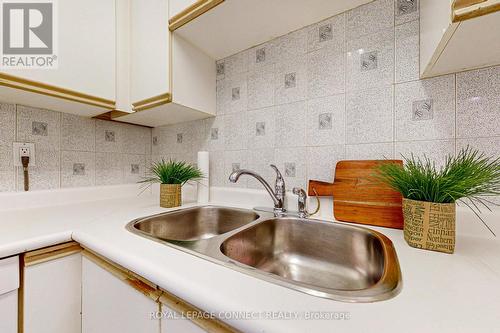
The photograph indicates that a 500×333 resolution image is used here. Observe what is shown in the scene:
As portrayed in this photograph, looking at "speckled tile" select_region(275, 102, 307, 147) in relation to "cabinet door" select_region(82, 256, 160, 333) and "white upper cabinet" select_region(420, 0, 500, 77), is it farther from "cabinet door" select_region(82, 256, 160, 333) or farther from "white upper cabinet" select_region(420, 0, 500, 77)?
"cabinet door" select_region(82, 256, 160, 333)

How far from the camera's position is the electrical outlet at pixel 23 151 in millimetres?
982

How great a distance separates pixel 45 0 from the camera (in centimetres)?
82

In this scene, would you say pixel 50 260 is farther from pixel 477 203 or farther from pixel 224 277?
pixel 477 203

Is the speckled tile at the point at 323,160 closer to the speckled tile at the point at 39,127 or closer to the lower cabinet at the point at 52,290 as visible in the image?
the lower cabinet at the point at 52,290

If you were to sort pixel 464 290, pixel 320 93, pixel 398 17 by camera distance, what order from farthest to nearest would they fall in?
pixel 320 93, pixel 398 17, pixel 464 290

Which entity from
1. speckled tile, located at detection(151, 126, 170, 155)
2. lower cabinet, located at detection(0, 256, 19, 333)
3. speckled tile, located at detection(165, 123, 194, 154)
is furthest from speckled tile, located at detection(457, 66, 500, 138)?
speckled tile, located at detection(151, 126, 170, 155)

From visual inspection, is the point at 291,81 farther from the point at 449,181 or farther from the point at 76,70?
the point at 76,70

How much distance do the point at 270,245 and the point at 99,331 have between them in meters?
0.58

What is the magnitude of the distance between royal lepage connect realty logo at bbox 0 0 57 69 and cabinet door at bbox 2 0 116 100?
0.02 metres

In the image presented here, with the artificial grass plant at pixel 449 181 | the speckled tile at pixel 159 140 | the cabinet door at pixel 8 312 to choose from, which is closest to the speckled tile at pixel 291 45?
the artificial grass plant at pixel 449 181

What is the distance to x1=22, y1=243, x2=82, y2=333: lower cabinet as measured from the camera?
0.60 m

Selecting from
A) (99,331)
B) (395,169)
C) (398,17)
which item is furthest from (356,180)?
(99,331)

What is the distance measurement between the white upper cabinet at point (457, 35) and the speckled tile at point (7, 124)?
1.62m

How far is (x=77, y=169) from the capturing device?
Result: 1185 mm
